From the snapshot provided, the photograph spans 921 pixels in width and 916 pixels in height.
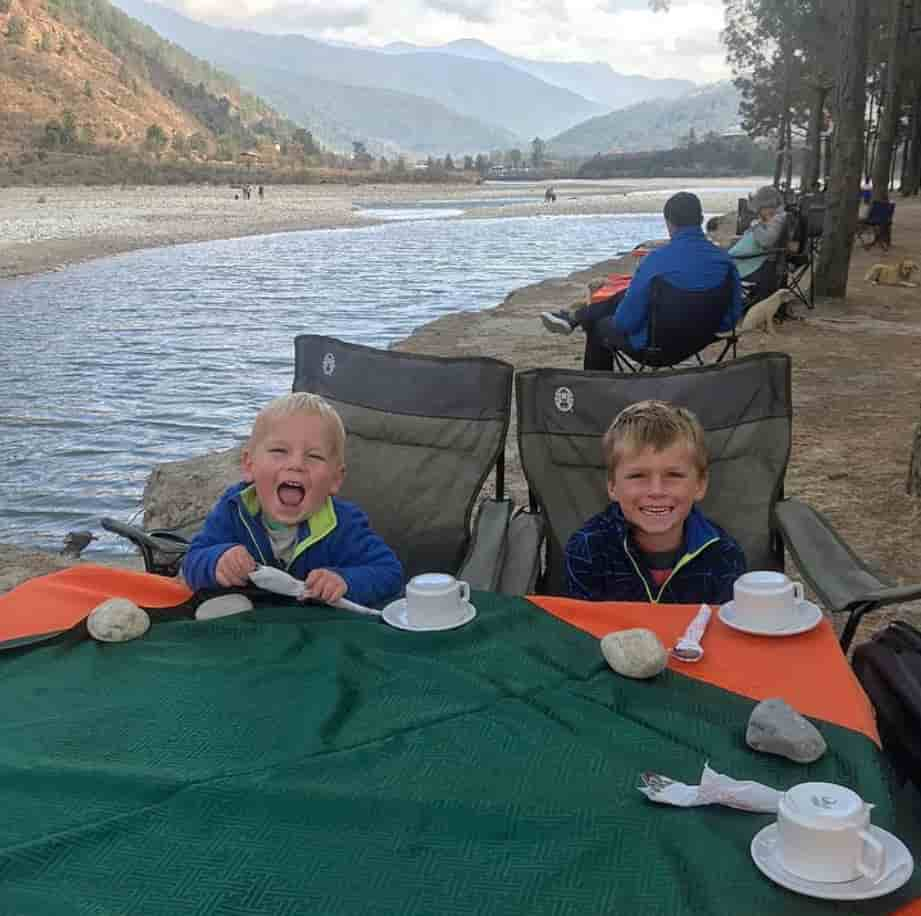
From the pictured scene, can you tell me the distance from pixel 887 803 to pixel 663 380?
188cm

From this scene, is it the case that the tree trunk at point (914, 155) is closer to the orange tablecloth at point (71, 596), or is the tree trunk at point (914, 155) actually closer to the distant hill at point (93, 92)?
the orange tablecloth at point (71, 596)

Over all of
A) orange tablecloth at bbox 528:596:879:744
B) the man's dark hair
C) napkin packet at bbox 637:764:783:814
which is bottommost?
orange tablecloth at bbox 528:596:879:744

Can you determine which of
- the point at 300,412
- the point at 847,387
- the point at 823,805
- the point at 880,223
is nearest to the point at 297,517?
the point at 300,412

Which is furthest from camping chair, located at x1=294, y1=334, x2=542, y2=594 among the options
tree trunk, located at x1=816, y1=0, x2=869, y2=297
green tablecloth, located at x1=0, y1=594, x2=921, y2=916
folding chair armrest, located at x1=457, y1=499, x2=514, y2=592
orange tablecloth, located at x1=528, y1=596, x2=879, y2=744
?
tree trunk, located at x1=816, y1=0, x2=869, y2=297

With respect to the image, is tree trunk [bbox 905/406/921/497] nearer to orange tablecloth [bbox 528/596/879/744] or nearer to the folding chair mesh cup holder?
the folding chair mesh cup holder

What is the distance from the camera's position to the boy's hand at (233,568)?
219cm

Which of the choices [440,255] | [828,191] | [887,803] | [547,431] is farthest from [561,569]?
[440,255]

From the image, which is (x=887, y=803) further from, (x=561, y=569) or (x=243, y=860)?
(x=561, y=569)

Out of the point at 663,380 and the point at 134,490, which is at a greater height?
the point at 663,380

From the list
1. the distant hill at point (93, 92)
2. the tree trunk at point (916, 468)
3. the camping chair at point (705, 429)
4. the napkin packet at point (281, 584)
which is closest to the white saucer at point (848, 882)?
the napkin packet at point (281, 584)

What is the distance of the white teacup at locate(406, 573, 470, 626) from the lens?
77.4 inches

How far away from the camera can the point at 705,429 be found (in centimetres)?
312

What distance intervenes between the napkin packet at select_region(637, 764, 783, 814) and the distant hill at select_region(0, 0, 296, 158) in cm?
8674

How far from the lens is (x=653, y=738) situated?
5.16ft
